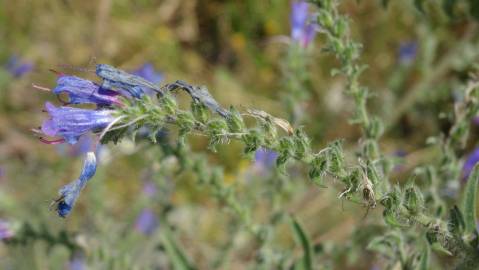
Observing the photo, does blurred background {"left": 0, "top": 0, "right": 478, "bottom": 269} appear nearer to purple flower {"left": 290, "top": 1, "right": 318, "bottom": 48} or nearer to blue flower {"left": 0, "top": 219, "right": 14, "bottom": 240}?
purple flower {"left": 290, "top": 1, "right": 318, "bottom": 48}

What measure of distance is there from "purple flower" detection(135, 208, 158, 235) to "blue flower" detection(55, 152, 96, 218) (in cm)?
213

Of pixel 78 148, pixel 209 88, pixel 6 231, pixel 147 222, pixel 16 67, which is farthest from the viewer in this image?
pixel 209 88

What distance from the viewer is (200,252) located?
439 centimetres

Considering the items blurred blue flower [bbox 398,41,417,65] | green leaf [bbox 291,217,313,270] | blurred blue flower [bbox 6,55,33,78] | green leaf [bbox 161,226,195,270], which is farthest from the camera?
blurred blue flower [bbox 6,55,33,78]

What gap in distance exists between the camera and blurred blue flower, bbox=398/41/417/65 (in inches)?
180

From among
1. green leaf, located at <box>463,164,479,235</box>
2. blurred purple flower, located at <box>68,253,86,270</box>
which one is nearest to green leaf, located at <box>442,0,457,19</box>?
green leaf, located at <box>463,164,479,235</box>

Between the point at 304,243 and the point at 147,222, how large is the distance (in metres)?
1.85

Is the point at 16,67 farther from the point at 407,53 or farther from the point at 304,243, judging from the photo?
the point at 304,243

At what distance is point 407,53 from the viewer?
462 cm

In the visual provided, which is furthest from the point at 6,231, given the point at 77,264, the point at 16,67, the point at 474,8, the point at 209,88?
the point at 209,88

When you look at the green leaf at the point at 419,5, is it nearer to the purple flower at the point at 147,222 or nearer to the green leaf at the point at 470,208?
the green leaf at the point at 470,208

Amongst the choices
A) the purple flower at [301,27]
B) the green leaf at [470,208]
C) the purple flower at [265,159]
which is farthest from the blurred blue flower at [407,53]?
the green leaf at [470,208]

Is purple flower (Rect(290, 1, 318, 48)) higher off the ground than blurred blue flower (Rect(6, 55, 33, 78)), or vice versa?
blurred blue flower (Rect(6, 55, 33, 78))

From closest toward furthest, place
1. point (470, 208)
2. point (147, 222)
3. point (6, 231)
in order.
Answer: point (470, 208)
point (6, 231)
point (147, 222)
